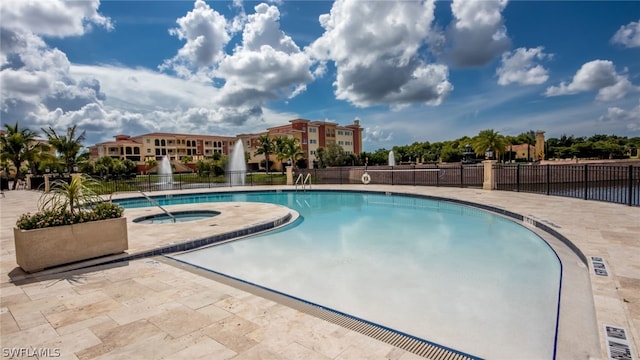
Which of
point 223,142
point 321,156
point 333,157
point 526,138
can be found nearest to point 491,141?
point 333,157

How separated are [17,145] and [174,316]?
3266 cm

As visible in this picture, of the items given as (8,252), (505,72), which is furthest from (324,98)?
(8,252)

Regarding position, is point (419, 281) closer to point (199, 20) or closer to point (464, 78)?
point (199, 20)

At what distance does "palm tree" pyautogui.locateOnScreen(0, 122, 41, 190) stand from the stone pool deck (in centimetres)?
2873

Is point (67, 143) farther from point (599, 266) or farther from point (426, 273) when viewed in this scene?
point (599, 266)

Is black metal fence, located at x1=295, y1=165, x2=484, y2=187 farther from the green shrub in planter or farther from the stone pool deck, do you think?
the stone pool deck

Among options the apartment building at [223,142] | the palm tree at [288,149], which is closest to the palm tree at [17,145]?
the palm tree at [288,149]

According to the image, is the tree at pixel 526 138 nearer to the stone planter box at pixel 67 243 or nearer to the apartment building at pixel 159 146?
the apartment building at pixel 159 146

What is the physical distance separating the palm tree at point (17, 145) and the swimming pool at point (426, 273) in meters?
29.7

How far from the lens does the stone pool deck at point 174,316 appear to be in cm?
226

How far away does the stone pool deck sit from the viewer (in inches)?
89.1

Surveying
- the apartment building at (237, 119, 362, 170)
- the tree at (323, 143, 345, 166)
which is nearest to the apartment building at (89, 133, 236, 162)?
the apartment building at (237, 119, 362, 170)

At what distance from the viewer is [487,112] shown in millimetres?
23234

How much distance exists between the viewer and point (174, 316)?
2801 mm
